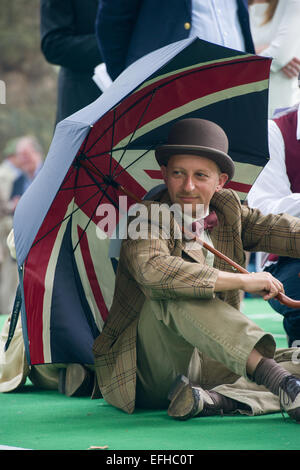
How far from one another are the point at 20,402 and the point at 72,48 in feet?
6.86

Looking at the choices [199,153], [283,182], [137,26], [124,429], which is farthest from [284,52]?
[124,429]

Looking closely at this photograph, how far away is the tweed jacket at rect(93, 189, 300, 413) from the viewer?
309cm

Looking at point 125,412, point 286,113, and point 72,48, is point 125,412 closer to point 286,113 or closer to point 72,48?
point 286,113

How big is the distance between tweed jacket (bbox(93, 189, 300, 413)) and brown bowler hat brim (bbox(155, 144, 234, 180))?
0.11 metres

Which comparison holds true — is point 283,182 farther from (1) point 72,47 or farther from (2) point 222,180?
(1) point 72,47

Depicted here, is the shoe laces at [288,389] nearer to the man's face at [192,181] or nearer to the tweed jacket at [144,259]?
the tweed jacket at [144,259]

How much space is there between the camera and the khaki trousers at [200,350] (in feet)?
9.23

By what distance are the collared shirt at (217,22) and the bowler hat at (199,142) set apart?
1055mm

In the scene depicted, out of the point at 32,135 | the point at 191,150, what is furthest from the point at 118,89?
the point at 32,135

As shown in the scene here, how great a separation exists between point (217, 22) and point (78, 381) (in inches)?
72.1

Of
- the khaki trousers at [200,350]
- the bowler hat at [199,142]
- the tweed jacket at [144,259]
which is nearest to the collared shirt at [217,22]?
the bowler hat at [199,142]

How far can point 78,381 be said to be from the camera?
11.8 feet

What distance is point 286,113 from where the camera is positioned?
403cm

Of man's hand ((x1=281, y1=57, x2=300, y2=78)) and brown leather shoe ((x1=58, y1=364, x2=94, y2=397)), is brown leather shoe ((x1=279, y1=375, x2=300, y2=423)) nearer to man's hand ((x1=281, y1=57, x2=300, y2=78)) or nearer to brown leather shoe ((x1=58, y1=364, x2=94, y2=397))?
brown leather shoe ((x1=58, y1=364, x2=94, y2=397))
